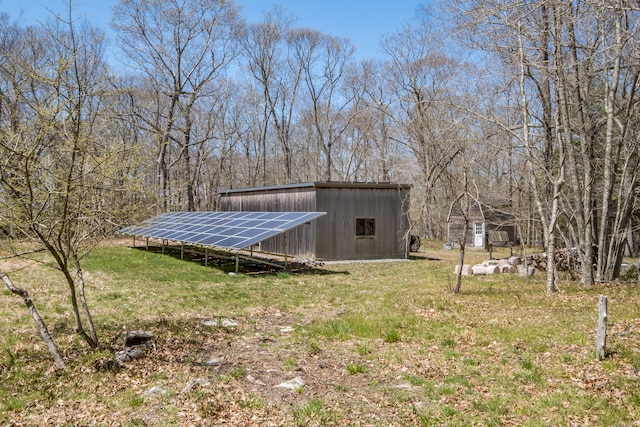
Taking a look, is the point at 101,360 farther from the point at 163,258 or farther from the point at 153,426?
the point at 163,258

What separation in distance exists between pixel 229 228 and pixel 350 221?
559 cm

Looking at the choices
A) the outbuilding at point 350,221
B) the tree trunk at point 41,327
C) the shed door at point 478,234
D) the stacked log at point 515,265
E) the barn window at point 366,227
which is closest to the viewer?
the tree trunk at point 41,327

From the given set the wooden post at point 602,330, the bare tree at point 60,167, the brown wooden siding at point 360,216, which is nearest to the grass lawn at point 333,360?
the wooden post at point 602,330

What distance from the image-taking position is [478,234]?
33.2m

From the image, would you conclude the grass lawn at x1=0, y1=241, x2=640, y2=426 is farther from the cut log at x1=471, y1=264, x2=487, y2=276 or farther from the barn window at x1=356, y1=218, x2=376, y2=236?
the barn window at x1=356, y1=218, x2=376, y2=236

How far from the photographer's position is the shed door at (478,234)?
32.9 meters

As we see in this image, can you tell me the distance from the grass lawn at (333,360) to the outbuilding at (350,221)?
345 inches

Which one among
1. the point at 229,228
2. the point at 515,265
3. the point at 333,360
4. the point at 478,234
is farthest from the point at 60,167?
the point at 478,234

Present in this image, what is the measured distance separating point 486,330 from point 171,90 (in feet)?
97.3

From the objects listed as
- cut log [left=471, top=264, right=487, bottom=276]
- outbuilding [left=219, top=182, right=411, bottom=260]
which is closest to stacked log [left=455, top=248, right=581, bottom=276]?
cut log [left=471, top=264, right=487, bottom=276]

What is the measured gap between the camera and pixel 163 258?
20656 mm

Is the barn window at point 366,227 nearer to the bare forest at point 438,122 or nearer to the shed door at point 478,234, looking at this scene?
the bare forest at point 438,122

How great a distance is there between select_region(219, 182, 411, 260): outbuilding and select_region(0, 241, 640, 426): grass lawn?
28.7 feet

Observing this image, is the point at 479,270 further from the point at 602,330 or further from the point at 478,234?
the point at 478,234
